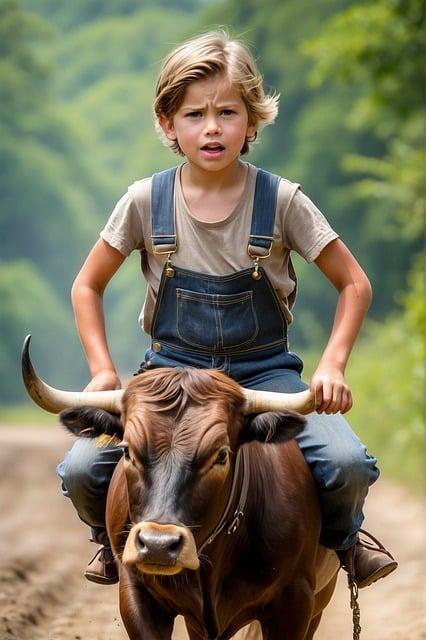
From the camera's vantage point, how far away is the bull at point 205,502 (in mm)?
4848

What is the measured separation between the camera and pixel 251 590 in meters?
5.50

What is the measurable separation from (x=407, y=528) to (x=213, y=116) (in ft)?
27.9

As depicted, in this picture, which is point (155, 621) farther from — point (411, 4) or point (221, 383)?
point (411, 4)

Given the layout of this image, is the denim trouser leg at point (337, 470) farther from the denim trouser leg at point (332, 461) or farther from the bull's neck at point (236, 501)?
the bull's neck at point (236, 501)

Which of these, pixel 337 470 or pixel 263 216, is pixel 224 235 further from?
pixel 337 470

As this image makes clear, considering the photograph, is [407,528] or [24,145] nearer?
[407,528]

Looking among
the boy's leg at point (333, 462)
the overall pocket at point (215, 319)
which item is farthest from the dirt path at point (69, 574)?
the overall pocket at point (215, 319)

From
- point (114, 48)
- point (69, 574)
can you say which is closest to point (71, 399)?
point (69, 574)

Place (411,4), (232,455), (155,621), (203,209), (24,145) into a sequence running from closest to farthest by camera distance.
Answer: (232,455), (155,621), (203,209), (411,4), (24,145)

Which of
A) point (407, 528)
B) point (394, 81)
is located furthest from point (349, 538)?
point (394, 81)

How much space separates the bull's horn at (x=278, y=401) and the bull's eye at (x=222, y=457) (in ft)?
0.87

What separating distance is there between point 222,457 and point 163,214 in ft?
4.29

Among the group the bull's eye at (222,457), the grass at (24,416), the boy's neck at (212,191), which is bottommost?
the bull's eye at (222,457)

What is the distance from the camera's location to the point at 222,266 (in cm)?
583
